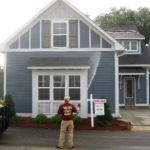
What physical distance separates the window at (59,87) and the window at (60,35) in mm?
2136

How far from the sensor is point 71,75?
22.9m

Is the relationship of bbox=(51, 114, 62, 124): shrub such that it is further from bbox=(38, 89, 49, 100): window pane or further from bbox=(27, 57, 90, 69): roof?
bbox=(27, 57, 90, 69): roof

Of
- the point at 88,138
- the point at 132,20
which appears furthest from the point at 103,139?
the point at 132,20

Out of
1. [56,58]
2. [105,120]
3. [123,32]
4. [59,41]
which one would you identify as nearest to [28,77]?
[56,58]

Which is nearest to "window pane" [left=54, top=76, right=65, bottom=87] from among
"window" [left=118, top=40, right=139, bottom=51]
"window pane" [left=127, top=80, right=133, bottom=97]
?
"window pane" [left=127, top=80, right=133, bottom=97]

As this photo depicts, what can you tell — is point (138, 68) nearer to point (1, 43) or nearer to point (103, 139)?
point (1, 43)

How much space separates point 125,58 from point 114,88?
1124 centimetres

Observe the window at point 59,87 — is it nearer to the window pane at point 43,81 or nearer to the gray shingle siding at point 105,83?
the window pane at point 43,81

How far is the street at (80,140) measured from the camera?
14.4 metres

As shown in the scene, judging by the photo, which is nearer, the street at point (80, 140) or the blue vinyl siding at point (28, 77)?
the street at point (80, 140)

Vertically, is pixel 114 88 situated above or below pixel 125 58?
below

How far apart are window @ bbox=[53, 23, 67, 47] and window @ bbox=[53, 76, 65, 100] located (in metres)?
2.14

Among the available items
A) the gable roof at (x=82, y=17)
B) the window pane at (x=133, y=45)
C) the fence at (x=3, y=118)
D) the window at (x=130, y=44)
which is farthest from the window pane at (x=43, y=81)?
the window pane at (x=133, y=45)

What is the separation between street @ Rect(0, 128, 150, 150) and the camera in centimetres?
Result: 1442
